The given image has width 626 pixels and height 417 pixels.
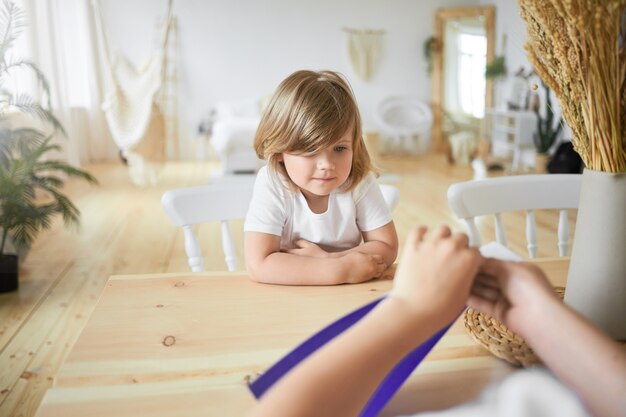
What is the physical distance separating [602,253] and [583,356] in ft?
0.68

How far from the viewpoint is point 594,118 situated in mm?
606

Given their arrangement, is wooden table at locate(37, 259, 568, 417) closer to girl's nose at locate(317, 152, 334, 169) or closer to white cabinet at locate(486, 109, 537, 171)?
girl's nose at locate(317, 152, 334, 169)

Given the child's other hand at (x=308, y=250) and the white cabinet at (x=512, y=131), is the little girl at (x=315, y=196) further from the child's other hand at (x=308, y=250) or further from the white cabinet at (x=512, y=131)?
the white cabinet at (x=512, y=131)

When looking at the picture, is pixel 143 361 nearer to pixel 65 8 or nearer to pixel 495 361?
pixel 495 361

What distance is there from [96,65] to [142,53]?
58 centimetres

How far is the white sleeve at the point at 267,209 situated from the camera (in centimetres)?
102

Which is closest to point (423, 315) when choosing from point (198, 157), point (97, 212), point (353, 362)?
point (353, 362)

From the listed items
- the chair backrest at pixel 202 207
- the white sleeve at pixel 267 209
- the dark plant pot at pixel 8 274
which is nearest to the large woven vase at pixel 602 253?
the white sleeve at pixel 267 209

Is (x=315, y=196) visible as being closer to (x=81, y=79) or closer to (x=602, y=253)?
(x=602, y=253)

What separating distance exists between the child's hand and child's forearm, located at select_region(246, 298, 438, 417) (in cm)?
11

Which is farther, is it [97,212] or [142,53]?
[142,53]

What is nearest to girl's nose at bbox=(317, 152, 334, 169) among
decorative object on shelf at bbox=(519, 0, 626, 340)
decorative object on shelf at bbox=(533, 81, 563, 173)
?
decorative object on shelf at bbox=(519, 0, 626, 340)

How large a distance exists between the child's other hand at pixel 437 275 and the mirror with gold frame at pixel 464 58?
7.43 m

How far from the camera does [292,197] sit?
1067mm
